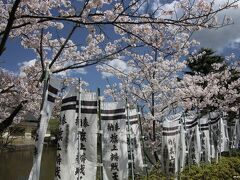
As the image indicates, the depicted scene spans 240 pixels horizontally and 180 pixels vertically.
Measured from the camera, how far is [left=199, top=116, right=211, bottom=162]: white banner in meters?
15.3

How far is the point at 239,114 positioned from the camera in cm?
2141

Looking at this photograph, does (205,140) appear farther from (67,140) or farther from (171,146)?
(67,140)

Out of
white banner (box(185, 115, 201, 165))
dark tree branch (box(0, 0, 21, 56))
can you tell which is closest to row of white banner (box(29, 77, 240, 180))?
dark tree branch (box(0, 0, 21, 56))

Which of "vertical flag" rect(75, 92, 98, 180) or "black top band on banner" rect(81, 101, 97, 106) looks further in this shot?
"black top band on banner" rect(81, 101, 97, 106)

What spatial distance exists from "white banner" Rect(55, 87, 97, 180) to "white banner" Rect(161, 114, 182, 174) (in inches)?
151

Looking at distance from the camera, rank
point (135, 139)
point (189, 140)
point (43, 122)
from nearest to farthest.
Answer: point (43, 122), point (135, 139), point (189, 140)

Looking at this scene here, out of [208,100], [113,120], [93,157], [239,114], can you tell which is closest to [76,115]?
[93,157]

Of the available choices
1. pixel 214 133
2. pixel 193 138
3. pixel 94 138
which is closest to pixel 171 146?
pixel 193 138

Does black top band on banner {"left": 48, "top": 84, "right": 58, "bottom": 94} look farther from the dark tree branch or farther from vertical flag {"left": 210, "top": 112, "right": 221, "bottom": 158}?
vertical flag {"left": 210, "top": 112, "right": 221, "bottom": 158}

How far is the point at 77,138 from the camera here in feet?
24.1

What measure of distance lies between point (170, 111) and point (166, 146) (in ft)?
15.9

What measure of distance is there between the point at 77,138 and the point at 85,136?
363mm

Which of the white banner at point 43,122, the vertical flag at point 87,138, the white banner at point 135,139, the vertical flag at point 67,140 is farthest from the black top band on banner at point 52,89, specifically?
the white banner at point 135,139

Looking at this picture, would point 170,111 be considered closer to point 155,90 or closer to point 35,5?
point 155,90
